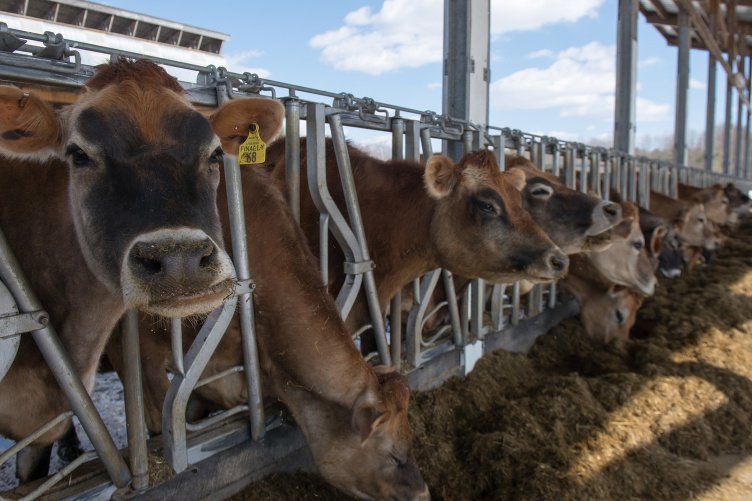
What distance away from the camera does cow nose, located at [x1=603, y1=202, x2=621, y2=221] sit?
194 inches

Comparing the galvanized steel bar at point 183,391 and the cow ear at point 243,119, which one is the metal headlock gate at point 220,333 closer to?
the galvanized steel bar at point 183,391

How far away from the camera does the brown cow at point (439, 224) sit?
370 centimetres

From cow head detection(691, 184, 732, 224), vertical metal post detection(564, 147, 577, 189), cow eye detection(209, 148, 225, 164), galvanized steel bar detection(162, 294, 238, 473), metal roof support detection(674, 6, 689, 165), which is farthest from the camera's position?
metal roof support detection(674, 6, 689, 165)

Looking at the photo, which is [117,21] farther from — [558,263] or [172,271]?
[558,263]

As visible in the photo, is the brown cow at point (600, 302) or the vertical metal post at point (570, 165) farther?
the vertical metal post at point (570, 165)

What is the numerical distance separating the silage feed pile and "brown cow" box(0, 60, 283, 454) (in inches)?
43.6

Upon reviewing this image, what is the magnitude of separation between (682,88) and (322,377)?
18.3 meters

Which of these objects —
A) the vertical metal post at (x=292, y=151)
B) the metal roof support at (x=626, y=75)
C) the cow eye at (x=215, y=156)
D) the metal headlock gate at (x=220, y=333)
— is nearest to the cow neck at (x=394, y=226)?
the metal headlock gate at (x=220, y=333)

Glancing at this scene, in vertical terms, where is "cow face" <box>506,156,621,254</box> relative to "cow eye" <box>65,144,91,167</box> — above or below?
below

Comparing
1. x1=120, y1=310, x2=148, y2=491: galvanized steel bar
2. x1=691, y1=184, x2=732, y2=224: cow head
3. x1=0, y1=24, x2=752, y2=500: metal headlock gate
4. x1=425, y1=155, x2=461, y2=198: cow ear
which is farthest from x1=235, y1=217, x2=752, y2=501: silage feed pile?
x1=691, y1=184, x2=732, y2=224: cow head

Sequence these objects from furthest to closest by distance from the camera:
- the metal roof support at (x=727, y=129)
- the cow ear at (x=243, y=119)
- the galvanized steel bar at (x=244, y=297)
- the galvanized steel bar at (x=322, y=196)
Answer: the metal roof support at (x=727, y=129) < the galvanized steel bar at (x=322, y=196) < the galvanized steel bar at (x=244, y=297) < the cow ear at (x=243, y=119)

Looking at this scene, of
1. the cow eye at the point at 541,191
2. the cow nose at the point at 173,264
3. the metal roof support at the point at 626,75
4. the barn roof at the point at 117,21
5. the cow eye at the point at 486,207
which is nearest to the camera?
the cow nose at the point at 173,264

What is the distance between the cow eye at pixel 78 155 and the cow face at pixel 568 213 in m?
3.75

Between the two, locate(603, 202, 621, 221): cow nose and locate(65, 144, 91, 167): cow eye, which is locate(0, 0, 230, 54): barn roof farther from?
locate(603, 202, 621, 221): cow nose
